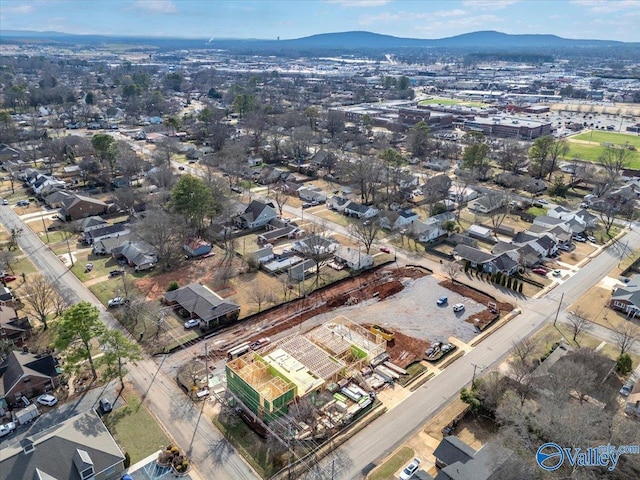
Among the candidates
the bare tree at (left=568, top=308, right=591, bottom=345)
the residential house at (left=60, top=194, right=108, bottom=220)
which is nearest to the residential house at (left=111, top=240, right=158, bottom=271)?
the residential house at (left=60, top=194, right=108, bottom=220)

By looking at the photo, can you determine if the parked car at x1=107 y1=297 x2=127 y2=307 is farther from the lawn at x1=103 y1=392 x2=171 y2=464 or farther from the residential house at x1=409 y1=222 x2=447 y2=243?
the residential house at x1=409 y1=222 x2=447 y2=243

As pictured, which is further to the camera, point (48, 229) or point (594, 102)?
point (594, 102)

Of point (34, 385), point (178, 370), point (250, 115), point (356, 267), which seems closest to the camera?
point (34, 385)

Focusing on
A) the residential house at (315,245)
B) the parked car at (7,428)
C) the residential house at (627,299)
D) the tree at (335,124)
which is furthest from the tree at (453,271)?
the tree at (335,124)

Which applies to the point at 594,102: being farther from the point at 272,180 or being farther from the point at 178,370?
the point at 178,370

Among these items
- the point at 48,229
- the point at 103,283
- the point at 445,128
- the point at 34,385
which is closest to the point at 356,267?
the point at 103,283

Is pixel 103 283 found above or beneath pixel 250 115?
beneath

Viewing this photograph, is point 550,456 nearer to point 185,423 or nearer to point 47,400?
point 185,423
